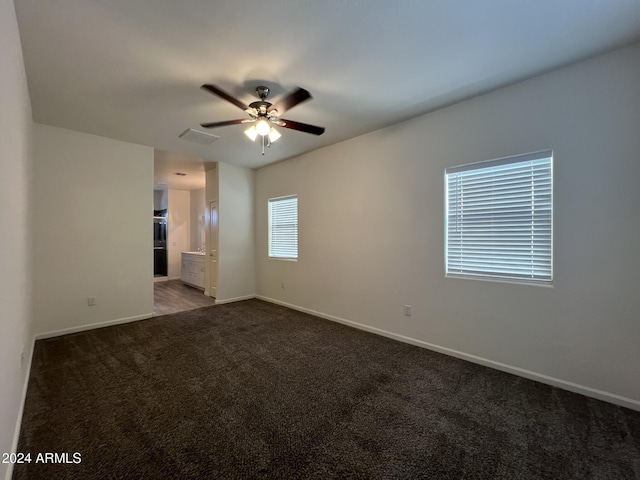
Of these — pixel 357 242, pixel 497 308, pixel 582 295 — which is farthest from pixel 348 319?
pixel 582 295

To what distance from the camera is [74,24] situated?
6.23 feet

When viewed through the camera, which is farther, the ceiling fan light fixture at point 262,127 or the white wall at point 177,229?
the white wall at point 177,229

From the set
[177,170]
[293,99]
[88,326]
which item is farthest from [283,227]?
[88,326]

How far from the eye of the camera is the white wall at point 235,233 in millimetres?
5438

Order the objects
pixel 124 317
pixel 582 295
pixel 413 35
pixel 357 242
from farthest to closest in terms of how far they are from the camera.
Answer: pixel 124 317 < pixel 357 242 < pixel 582 295 < pixel 413 35

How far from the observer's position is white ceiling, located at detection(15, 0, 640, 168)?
70.6 inches

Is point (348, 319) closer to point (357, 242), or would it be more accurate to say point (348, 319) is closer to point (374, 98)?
point (357, 242)

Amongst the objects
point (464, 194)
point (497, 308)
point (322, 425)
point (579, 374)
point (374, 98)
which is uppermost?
point (374, 98)

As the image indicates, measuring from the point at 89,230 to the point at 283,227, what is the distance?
298 centimetres

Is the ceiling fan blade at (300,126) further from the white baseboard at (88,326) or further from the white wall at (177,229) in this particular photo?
the white wall at (177,229)

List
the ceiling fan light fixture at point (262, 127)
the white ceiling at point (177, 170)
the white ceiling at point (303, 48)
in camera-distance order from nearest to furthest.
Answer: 1. the white ceiling at point (303, 48)
2. the ceiling fan light fixture at point (262, 127)
3. the white ceiling at point (177, 170)

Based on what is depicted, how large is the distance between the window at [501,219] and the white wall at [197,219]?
7119mm


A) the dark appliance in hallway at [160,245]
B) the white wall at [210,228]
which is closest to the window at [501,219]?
the white wall at [210,228]

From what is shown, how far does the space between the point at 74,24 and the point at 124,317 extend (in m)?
3.85
